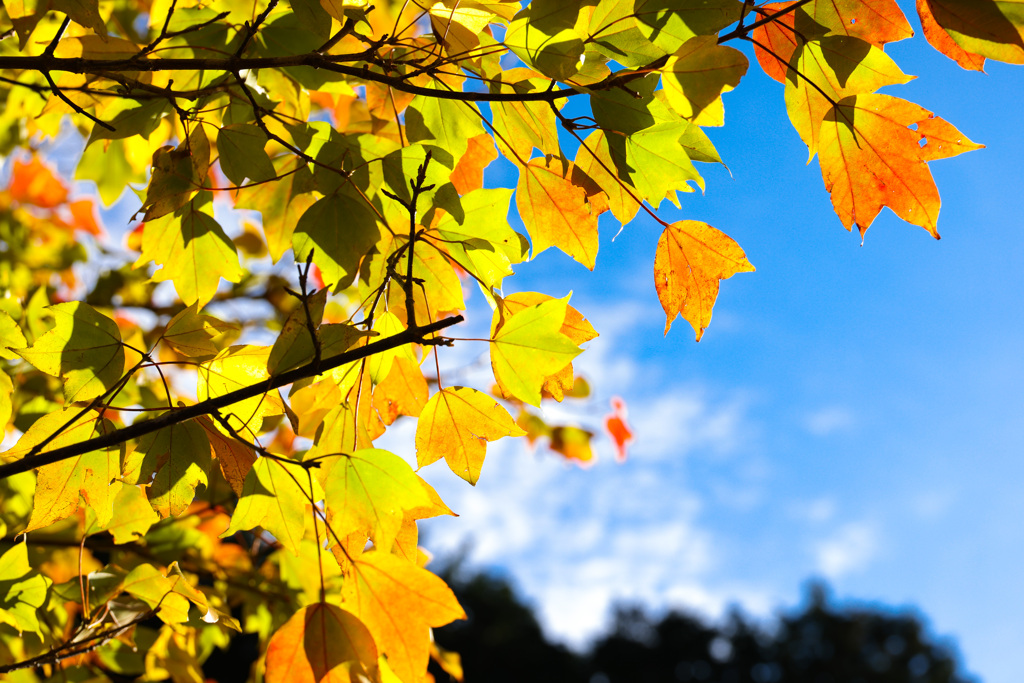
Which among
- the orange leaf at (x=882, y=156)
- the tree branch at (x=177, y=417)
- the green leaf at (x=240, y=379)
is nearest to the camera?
the tree branch at (x=177, y=417)

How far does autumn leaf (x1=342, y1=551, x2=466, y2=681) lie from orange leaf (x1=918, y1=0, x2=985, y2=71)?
742 mm

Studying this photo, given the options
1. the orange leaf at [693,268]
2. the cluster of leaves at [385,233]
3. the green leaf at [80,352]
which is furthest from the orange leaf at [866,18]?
the green leaf at [80,352]

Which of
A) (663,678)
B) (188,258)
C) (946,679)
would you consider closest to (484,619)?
(663,678)

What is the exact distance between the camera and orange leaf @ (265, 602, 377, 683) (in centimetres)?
71

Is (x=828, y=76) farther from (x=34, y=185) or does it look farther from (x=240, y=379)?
(x=34, y=185)

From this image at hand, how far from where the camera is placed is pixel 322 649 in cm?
72

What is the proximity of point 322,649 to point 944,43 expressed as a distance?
2.88 ft

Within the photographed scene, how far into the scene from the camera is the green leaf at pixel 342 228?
2.65 ft

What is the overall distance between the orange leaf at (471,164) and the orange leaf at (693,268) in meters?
0.30

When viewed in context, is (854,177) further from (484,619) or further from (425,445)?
(484,619)

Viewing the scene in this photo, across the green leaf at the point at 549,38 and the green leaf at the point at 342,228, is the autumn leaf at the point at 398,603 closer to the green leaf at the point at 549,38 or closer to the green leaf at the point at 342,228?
the green leaf at the point at 342,228

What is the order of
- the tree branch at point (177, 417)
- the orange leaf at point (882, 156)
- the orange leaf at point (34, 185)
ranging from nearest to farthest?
the tree branch at point (177, 417), the orange leaf at point (882, 156), the orange leaf at point (34, 185)

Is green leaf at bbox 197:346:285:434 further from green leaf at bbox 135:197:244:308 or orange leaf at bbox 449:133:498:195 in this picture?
orange leaf at bbox 449:133:498:195

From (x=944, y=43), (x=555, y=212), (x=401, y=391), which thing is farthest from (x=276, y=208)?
(x=944, y=43)
